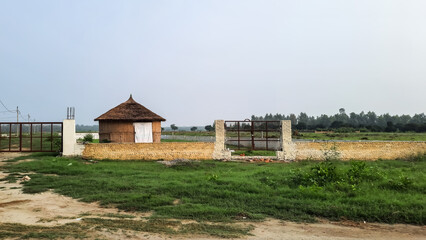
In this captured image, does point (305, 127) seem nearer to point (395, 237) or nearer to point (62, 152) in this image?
point (62, 152)

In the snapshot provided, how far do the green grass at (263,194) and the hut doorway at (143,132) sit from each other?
9.67m

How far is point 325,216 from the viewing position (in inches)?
242

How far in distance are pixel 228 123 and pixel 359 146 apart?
21.3ft

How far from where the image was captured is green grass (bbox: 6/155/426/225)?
612 cm

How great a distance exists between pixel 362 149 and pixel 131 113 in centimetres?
1410

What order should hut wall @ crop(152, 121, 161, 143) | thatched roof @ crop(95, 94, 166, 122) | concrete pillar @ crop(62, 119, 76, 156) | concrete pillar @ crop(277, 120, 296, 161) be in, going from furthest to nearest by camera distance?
hut wall @ crop(152, 121, 161, 143) → thatched roof @ crop(95, 94, 166, 122) → concrete pillar @ crop(62, 119, 76, 156) → concrete pillar @ crop(277, 120, 296, 161)

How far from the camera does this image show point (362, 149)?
1500cm

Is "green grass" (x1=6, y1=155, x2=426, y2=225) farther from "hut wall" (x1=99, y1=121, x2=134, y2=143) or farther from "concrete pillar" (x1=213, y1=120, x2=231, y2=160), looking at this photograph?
"hut wall" (x1=99, y1=121, x2=134, y2=143)

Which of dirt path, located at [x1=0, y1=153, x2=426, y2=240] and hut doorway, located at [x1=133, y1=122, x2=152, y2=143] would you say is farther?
hut doorway, located at [x1=133, y1=122, x2=152, y2=143]

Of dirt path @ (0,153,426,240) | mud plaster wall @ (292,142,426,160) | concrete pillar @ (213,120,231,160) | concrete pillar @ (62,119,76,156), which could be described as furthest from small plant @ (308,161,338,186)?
concrete pillar @ (62,119,76,156)

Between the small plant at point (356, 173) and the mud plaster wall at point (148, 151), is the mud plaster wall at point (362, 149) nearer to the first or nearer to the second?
the mud plaster wall at point (148, 151)

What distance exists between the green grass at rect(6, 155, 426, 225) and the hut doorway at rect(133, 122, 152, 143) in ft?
31.7

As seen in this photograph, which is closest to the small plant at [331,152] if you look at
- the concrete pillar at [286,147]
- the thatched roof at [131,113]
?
the concrete pillar at [286,147]

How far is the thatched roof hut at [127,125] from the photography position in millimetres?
20125
